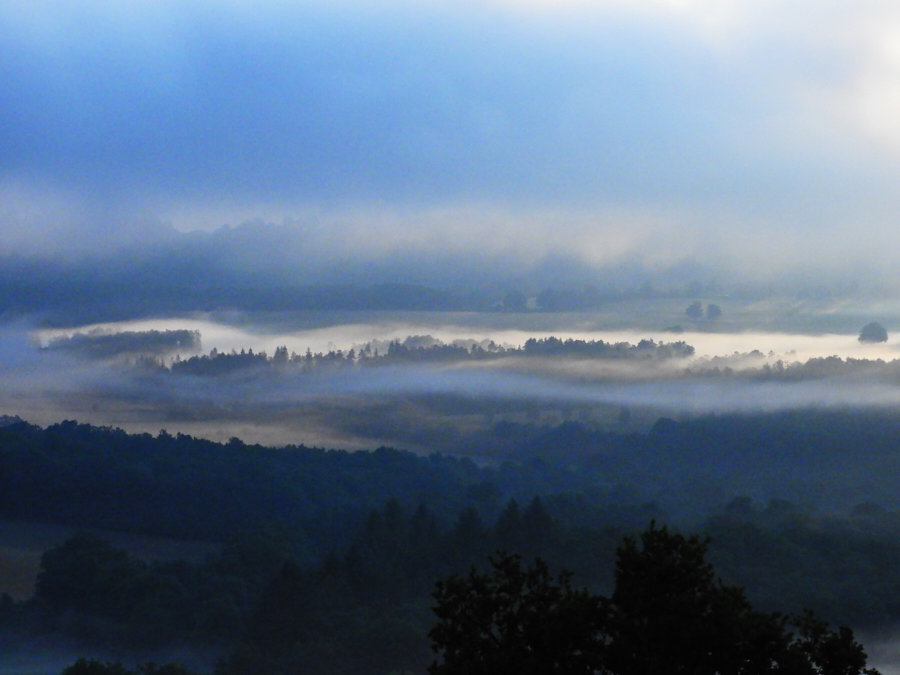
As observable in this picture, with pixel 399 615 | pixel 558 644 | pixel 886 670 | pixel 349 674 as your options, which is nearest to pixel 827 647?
pixel 558 644

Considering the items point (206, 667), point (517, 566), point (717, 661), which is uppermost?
point (517, 566)

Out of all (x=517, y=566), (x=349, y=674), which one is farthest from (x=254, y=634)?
(x=517, y=566)

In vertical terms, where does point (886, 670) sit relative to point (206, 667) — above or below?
above

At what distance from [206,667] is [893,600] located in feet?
427

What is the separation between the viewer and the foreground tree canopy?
35.4m

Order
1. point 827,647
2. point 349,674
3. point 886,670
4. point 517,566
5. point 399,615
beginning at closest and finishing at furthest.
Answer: point 827,647 < point 517,566 < point 886,670 < point 349,674 < point 399,615

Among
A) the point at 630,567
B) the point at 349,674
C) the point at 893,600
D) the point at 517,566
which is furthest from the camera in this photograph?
the point at 893,600

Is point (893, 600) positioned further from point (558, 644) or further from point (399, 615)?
point (558, 644)

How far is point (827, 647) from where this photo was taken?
116ft

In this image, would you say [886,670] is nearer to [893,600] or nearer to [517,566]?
[893,600]

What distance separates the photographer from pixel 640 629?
119 feet

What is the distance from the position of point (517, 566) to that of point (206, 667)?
172 m

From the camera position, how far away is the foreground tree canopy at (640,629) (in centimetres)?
3538

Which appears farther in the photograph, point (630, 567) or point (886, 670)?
point (886, 670)
